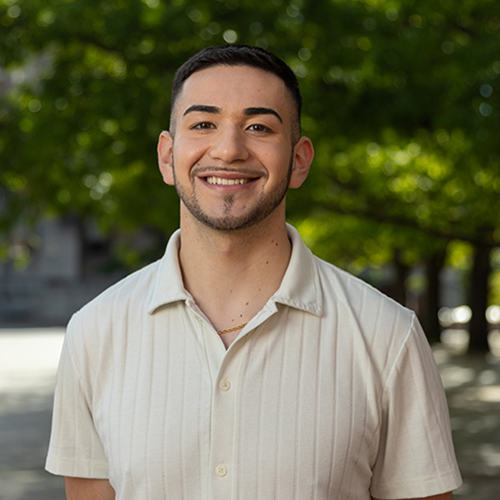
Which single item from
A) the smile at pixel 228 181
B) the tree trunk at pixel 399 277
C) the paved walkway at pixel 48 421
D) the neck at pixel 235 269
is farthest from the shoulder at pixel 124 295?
the tree trunk at pixel 399 277

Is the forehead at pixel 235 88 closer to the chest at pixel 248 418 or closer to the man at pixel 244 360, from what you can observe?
the man at pixel 244 360

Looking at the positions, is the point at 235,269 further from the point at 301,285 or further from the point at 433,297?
the point at 433,297

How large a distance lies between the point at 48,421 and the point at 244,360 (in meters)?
10.2

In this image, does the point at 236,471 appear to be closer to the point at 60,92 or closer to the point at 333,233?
the point at 60,92

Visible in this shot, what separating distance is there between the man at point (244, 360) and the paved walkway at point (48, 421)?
Answer: 5.61 meters

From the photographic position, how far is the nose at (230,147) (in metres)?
2.08

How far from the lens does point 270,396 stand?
6.75 ft

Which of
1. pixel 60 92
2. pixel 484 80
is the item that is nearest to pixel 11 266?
pixel 60 92

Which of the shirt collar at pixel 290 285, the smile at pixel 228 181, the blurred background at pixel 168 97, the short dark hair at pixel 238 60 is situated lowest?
the shirt collar at pixel 290 285

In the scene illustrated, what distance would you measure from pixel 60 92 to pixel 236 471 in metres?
8.28

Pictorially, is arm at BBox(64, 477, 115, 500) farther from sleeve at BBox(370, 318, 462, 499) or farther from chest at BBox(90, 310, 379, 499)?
sleeve at BBox(370, 318, 462, 499)

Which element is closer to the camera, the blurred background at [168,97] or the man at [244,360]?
→ the man at [244,360]

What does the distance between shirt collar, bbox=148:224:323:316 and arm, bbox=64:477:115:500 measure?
0.56 metres

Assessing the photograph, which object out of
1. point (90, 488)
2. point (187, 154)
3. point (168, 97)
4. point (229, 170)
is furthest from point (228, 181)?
point (168, 97)
